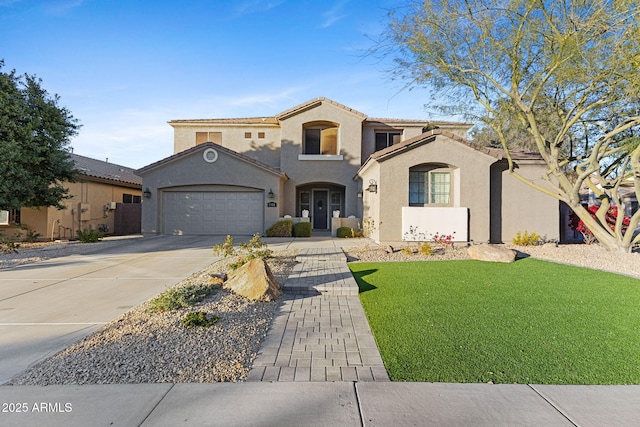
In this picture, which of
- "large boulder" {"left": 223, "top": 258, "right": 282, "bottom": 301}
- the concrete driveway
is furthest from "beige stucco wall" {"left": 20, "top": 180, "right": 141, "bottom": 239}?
"large boulder" {"left": 223, "top": 258, "right": 282, "bottom": 301}

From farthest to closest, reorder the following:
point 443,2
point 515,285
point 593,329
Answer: point 443,2 → point 515,285 → point 593,329

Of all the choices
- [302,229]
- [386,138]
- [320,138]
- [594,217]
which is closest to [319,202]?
[320,138]

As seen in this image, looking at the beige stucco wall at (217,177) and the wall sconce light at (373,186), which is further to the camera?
the beige stucco wall at (217,177)

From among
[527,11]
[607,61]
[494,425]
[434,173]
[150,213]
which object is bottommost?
[494,425]

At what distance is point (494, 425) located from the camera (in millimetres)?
2639

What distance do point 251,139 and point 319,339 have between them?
18861 mm

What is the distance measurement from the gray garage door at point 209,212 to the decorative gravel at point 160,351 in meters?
13.2

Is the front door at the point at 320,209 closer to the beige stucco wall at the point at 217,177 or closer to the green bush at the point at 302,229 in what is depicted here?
the green bush at the point at 302,229

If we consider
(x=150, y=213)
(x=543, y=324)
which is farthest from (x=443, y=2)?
(x=150, y=213)

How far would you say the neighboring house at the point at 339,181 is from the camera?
13.9 meters

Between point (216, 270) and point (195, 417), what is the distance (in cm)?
614

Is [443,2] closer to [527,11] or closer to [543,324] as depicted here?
[527,11]

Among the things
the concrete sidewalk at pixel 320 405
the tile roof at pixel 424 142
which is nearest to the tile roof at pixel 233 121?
the tile roof at pixel 424 142

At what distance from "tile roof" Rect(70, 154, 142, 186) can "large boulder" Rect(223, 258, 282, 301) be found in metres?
Result: 16.4
